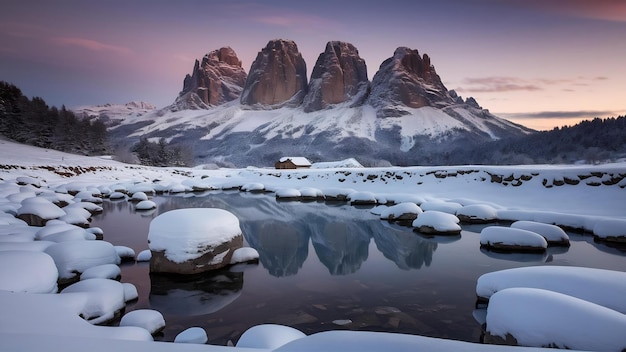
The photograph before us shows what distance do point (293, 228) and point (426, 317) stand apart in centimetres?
1111

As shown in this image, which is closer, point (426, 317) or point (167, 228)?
point (426, 317)

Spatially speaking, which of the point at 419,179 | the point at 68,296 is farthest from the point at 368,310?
the point at 419,179

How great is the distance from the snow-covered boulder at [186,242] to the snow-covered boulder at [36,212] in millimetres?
8572

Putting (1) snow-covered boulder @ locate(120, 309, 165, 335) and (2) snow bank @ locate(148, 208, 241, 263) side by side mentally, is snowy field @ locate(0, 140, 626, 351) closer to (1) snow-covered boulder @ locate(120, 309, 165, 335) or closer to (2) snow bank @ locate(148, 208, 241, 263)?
(1) snow-covered boulder @ locate(120, 309, 165, 335)

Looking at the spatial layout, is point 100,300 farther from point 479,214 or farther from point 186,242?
point 479,214

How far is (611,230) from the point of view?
12.8m

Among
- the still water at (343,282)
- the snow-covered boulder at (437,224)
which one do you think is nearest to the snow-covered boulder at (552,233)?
the still water at (343,282)

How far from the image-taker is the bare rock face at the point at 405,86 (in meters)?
178

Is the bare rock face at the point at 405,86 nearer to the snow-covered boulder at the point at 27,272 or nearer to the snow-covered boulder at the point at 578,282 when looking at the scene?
the snow-covered boulder at the point at 578,282

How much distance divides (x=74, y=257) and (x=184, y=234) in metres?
2.83

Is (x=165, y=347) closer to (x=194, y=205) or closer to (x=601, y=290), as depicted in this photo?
(x=601, y=290)

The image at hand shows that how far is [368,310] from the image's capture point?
24.3 ft

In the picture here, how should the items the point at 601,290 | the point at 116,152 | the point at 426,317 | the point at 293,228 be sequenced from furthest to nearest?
the point at 116,152 < the point at 293,228 < the point at 426,317 < the point at 601,290

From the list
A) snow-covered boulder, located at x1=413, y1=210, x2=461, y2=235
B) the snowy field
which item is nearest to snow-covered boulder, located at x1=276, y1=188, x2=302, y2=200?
the snowy field
